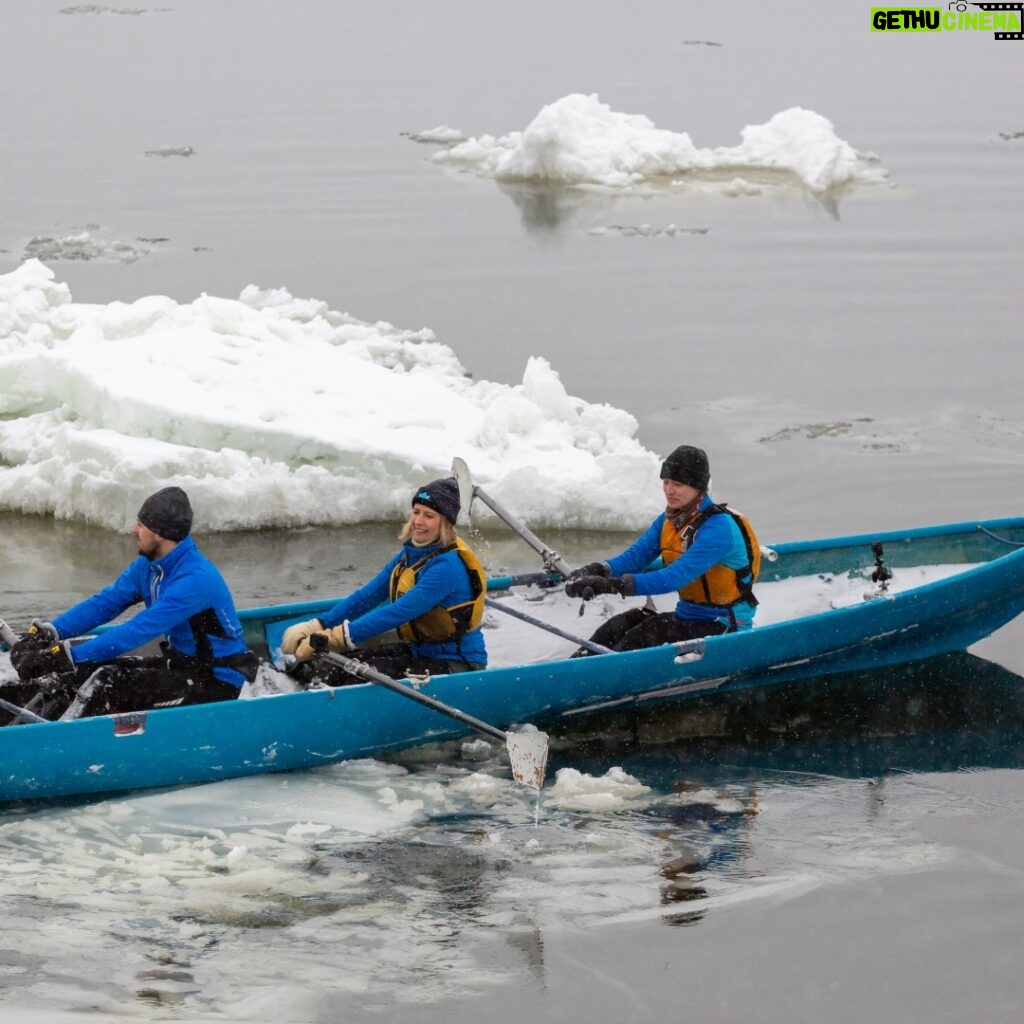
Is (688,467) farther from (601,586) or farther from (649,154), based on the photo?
(649,154)

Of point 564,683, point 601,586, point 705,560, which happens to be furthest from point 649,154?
point 564,683

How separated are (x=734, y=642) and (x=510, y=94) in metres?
22.0

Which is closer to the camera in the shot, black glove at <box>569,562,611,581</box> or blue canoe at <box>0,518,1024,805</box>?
blue canoe at <box>0,518,1024,805</box>

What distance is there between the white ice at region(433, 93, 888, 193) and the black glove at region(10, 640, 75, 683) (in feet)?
51.2

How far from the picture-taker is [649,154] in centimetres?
2250

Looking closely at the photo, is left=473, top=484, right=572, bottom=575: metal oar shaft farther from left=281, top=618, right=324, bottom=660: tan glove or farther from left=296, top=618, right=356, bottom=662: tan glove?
left=281, top=618, right=324, bottom=660: tan glove

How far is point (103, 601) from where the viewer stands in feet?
26.7

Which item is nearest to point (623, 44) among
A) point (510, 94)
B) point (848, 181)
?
point (510, 94)

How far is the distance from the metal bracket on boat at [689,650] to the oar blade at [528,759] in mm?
1074

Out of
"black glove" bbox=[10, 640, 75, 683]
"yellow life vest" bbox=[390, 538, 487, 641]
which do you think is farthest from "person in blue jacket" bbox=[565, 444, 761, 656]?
"black glove" bbox=[10, 640, 75, 683]

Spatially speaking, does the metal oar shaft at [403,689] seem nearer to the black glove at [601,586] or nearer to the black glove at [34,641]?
the black glove at [601,586]

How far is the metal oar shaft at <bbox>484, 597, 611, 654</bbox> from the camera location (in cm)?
905

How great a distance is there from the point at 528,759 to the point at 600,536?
3.95m

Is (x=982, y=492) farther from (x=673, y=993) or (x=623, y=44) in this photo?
(x=623, y=44)
